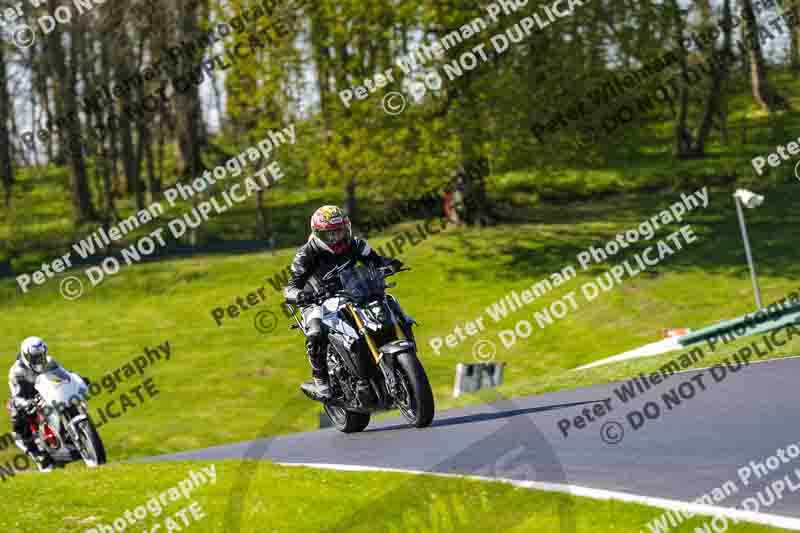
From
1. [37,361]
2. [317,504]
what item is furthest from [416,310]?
[317,504]

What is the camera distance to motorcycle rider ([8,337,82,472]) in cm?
1512

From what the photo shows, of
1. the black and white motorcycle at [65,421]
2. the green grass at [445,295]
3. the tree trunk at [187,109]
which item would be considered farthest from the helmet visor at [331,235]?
the tree trunk at [187,109]

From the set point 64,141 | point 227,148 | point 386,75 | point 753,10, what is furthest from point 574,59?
point 227,148

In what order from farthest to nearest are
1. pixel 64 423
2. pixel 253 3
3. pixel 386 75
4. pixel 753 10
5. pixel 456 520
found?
pixel 753 10 < pixel 253 3 < pixel 386 75 < pixel 64 423 < pixel 456 520

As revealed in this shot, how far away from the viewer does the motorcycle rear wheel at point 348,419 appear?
12.8 metres

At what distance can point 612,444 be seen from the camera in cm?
1009

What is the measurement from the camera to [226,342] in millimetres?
29078

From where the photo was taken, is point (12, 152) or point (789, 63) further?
point (12, 152)

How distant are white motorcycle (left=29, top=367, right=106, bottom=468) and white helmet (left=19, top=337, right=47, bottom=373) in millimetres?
144

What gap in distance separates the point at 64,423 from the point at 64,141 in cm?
3564

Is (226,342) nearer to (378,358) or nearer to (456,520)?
(378,358)

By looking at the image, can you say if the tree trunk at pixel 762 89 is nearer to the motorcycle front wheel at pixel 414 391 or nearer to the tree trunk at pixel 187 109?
the tree trunk at pixel 187 109

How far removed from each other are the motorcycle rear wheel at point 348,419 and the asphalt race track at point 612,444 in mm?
124

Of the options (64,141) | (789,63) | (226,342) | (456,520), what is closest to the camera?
(456,520)
